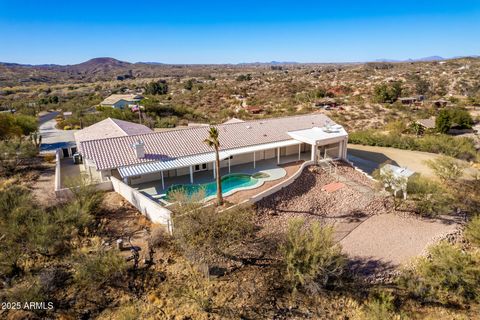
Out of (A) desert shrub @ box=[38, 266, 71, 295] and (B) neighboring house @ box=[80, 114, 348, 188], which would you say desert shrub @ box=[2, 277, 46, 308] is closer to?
(A) desert shrub @ box=[38, 266, 71, 295]

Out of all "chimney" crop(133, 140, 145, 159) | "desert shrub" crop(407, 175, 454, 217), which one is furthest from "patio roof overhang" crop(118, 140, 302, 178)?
"desert shrub" crop(407, 175, 454, 217)

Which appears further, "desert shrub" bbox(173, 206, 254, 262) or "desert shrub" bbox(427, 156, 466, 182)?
"desert shrub" bbox(427, 156, 466, 182)

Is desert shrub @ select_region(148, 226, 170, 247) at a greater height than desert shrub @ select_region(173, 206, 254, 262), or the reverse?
desert shrub @ select_region(173, 206, 254, 262)

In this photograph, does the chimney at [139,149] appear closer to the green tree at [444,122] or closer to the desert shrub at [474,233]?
the desert shrub at [474,233]

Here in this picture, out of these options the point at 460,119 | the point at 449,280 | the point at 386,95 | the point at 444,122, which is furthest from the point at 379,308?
the point at 386,95

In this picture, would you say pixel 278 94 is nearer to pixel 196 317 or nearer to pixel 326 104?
pixel 326 104

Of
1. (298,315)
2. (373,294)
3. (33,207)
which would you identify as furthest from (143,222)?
(373,294)
